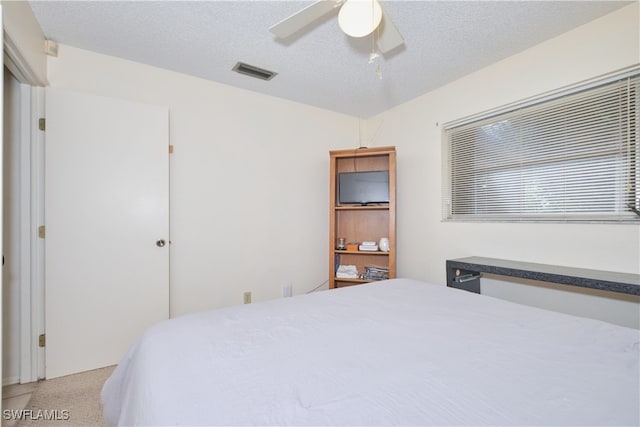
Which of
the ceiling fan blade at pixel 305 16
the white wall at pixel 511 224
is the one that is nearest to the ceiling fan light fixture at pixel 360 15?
the ceiling fan blade at pixel 305 16

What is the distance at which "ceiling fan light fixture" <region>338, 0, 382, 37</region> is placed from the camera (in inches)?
49.7

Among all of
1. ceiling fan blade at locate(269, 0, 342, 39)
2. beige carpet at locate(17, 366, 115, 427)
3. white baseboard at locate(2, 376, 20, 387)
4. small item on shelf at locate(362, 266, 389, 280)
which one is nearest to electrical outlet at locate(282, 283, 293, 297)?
small item on shelf at locate(362, 266, 389, 280)

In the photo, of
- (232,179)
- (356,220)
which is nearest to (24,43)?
(232,179)

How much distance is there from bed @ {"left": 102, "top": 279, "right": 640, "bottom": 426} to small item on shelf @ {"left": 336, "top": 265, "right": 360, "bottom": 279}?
6.12ft

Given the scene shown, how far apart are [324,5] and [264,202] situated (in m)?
1.99

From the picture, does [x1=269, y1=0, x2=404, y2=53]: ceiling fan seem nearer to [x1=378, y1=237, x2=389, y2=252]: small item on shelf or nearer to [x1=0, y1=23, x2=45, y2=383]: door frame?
[x1=0, y1=23, x2=45, y2=383]: door frame

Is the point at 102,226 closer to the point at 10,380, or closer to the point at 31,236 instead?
the point at 31,236

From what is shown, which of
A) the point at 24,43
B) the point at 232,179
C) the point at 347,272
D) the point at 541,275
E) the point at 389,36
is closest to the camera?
the point at 389,36

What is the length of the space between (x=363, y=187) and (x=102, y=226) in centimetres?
236

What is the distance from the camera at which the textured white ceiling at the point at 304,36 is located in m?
1.79

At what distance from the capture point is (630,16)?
1772 millimetres

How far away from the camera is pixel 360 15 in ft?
4.23

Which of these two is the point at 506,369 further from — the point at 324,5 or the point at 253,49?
the point at 253,49

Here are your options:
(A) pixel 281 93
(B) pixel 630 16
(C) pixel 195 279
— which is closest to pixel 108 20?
(A) pixel 281 93
